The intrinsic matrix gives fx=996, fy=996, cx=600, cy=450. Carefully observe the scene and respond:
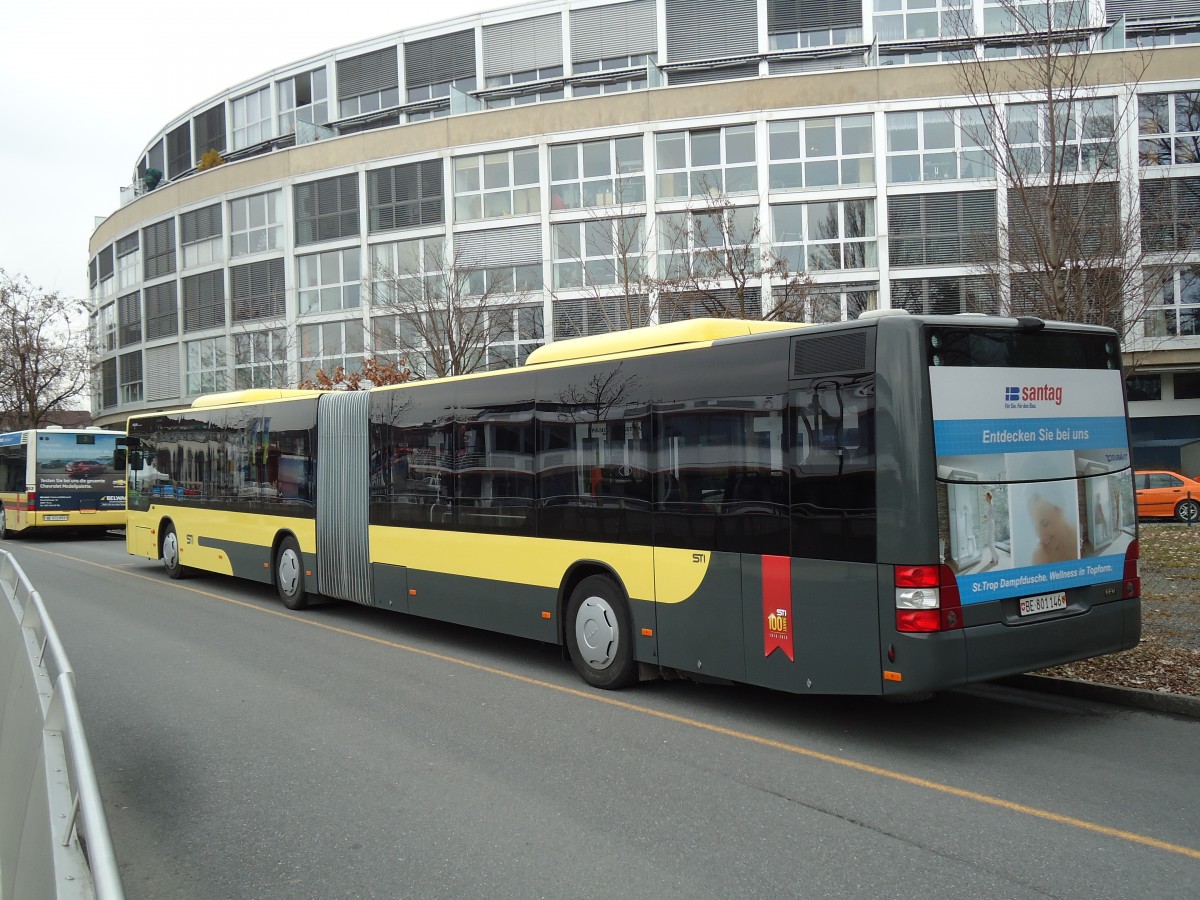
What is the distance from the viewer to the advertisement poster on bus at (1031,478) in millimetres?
6297

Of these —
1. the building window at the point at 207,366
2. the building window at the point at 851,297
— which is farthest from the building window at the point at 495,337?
the building window at the point at 207,366

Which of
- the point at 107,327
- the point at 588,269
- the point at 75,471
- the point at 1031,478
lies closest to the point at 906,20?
the point at 588,269

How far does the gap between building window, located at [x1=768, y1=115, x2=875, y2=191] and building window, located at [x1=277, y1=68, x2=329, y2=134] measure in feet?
66.7

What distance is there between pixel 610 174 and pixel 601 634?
2739 centimetres

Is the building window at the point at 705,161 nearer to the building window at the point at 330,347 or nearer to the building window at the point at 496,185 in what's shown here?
the building window at the point at 496,185

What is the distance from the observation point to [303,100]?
1682 inches

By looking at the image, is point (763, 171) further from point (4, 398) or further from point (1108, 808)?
point (4, 398)

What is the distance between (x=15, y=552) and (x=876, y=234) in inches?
1006

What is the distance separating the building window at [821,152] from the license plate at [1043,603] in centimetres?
2651

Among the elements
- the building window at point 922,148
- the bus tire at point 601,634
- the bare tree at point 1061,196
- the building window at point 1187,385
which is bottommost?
the bus tire at point 601,634

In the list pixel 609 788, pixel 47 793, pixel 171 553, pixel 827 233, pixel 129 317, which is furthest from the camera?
pixel 129 317

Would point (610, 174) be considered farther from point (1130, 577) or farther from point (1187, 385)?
point (1130, 577)

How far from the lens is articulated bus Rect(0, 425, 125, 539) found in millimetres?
27188

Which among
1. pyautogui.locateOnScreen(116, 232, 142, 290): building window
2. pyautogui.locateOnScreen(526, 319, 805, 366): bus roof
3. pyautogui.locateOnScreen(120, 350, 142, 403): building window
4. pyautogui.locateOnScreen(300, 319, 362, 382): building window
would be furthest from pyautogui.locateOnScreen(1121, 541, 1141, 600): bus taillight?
pyautogui.locateOnScreen(116, 232, 142, 290): building window
